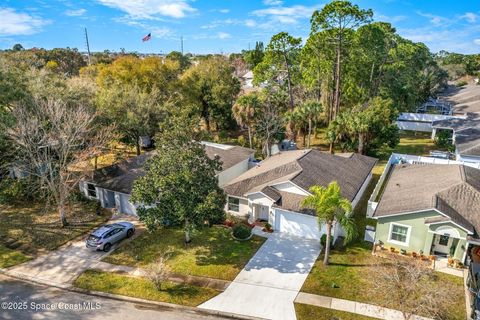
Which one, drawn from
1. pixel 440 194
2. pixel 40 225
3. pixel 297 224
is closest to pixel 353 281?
pixel 297 224

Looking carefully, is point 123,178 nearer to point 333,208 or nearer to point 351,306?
point 333,208

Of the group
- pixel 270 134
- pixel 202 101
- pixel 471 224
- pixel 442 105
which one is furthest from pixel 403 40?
pixel 471 224

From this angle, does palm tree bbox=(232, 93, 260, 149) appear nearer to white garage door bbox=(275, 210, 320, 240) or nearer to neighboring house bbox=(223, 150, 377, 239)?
neighboring house bbox=(223, 150, 377, 239)

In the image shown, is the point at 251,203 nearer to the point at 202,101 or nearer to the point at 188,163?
the point at 188,163

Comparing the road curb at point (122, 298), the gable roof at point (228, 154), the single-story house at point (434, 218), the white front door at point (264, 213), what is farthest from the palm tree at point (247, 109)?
the road curb at point (122, 298)

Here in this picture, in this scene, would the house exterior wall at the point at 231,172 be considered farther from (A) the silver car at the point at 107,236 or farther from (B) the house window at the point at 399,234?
(B) the house window at the point at 399,234

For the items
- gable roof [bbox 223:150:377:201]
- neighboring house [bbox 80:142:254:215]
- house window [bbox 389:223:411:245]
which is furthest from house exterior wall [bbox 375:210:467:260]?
neighboring house [bbox 80:142:254:215]
